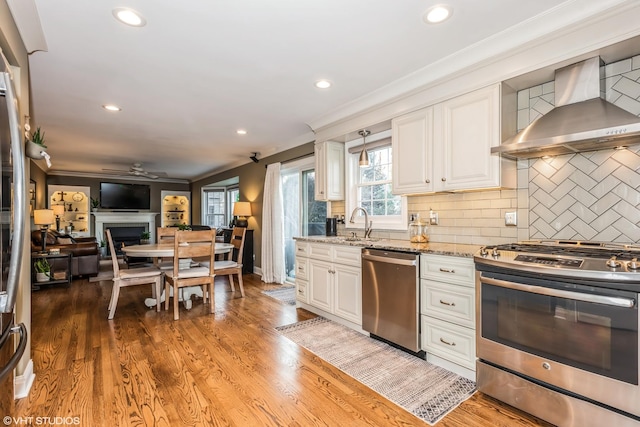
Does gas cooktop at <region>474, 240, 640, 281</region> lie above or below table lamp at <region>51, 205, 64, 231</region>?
below

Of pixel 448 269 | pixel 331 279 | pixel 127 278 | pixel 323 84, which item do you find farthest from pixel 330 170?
pixel 127 278

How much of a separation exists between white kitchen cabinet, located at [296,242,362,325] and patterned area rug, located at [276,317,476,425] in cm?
24

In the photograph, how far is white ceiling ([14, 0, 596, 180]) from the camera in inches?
76.5

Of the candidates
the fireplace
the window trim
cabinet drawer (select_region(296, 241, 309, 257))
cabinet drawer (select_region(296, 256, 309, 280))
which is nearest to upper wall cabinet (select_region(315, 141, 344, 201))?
the window trim

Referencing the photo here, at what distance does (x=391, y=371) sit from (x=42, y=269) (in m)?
5.57

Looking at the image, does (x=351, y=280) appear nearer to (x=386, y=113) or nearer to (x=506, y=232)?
(x=506, y=232)

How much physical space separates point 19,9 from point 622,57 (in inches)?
140

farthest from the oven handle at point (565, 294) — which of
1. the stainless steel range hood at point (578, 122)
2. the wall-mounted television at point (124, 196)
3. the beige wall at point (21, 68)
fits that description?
the wall-mounted television at point (124, 196)

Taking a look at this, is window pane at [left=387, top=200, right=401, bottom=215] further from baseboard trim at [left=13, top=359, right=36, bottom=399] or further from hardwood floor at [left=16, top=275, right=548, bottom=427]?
baseboard trim at [left=13, top=359, right=36, bottom=399]

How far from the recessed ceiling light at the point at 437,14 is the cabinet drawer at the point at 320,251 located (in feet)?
7.15

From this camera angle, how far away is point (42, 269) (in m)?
5.12

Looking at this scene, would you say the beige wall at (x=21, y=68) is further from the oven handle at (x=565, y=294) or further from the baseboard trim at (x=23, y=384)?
the oven handle at (x=565, y=294)

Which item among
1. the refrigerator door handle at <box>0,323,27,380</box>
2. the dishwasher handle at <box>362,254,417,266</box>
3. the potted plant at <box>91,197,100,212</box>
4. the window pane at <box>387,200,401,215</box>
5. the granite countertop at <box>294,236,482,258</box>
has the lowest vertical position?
the refrigerator door handle at <box>0,323,27,380</box>

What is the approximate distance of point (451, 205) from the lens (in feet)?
9.76
